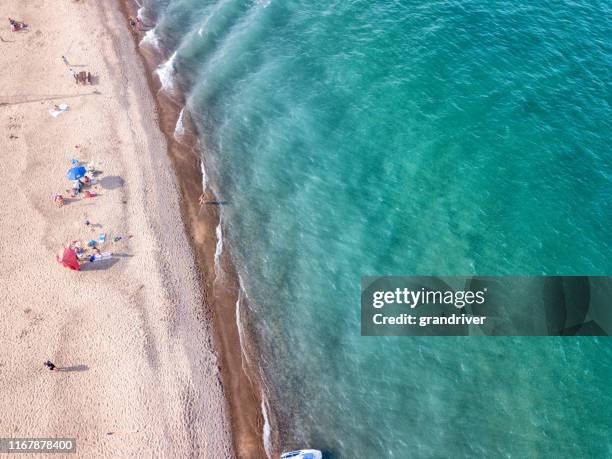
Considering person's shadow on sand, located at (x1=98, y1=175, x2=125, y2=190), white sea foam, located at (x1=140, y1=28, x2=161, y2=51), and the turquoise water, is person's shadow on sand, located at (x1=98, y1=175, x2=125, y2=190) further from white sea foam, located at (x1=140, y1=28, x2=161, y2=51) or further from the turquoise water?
white sea foam, located at (x1=140, y1=28, x2=161, y2=51)

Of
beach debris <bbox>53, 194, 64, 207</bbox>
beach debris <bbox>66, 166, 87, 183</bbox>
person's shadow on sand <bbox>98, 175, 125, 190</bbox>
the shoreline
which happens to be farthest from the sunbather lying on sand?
beach debris <bbox>53, 194, 64, 207</bbox>

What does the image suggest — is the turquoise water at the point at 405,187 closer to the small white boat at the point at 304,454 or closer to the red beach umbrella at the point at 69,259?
the small white boat at the point at 304,454

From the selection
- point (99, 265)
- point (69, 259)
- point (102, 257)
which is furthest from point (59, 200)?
point (99, 265)

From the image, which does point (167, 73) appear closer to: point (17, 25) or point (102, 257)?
point (17, 25)

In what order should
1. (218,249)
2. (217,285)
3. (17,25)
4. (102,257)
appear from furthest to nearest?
(17,25), (218,249), (102,257), (217,285)

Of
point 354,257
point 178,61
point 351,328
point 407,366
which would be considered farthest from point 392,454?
point 178,61

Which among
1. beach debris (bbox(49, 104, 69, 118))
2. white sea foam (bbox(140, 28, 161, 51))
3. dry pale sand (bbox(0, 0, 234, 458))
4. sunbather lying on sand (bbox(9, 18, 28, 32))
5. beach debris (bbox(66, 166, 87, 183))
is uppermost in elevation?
white sea foam (bbox(140, 28, 161, 51))
